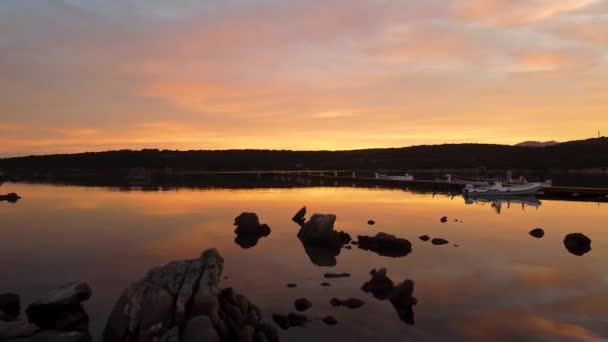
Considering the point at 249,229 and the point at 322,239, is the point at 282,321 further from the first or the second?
the point at 249,229

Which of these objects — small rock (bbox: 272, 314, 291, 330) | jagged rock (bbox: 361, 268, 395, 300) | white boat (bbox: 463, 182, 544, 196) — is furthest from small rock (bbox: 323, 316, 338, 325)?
white boat (bbox: 463, 182, 544, 196)

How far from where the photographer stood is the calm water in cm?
1623

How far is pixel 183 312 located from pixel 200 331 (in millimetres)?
1030

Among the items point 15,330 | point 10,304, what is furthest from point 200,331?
point 10,304

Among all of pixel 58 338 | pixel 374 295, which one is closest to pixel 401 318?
pixel 374 295

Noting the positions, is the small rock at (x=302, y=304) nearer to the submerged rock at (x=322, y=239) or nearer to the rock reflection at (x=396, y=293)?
the rock reflection at (x=396, y=293)

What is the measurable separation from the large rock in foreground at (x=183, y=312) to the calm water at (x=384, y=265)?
1.66 metres

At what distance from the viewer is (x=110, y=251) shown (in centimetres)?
3000

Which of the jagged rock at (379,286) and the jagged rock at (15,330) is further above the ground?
the jagged rock at (15,330)

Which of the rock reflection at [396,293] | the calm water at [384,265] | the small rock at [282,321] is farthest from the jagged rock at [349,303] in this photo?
the small rock at [282,321]

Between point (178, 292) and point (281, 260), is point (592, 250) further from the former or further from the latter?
point (178, 292)

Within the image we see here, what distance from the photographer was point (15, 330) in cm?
1334

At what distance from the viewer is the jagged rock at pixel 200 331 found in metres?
12.7

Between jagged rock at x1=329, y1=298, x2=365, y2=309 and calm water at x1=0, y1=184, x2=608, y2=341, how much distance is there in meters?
0.39
